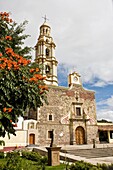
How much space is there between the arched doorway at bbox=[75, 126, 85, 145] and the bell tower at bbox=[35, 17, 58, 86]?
288 inches

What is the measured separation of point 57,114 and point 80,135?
4678 millimetres

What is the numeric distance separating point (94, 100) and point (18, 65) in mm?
21986

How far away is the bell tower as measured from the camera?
954 inches

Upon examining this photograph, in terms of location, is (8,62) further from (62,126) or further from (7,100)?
(62,126)

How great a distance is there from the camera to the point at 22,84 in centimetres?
620

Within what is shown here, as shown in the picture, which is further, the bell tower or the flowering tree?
the bell tower

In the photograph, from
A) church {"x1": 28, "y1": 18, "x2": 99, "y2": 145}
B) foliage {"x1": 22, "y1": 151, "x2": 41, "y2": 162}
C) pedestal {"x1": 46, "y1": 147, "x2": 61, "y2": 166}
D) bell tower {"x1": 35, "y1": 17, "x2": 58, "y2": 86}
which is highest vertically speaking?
bell tower {"x1": 35, "y1": 17, "x2": 58, "y2": 86}

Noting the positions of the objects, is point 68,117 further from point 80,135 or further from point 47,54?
point 47,54

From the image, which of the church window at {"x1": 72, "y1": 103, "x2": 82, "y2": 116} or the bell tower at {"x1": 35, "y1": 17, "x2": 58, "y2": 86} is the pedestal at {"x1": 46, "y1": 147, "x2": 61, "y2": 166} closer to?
the church window at {"x1": 72, "y1": 103, "x2": 82, "y2": 116}

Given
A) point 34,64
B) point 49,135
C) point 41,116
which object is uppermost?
point 34,64

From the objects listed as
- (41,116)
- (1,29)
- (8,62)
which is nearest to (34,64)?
(1,29)

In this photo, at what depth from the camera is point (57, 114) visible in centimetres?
2244

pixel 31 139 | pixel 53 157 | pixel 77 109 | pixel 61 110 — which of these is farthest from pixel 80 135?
pixel 53 157

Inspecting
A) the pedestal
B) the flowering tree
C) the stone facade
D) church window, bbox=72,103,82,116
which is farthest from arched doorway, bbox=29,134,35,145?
the flowering tree
